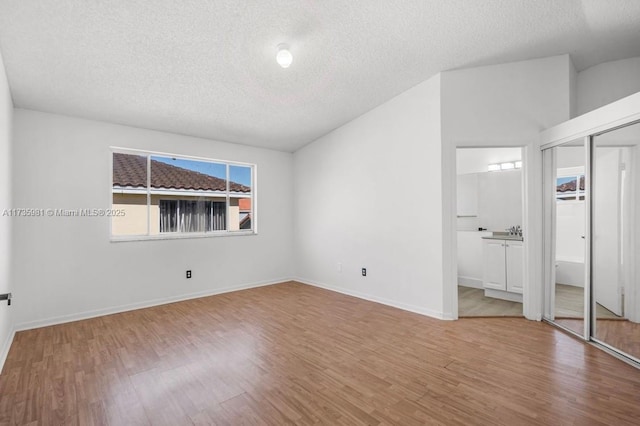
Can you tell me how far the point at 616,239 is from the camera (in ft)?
8.98

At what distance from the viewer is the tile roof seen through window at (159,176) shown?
4234 mm

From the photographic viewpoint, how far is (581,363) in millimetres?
2441

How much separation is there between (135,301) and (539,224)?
17.7ft

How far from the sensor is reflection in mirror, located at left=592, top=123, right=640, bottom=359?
258cm

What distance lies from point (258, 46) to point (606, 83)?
4.15 meters

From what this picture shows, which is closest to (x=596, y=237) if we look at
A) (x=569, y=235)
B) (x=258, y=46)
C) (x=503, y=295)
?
(x=569, y=235)

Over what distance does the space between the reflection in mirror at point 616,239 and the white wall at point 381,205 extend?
4.72 ft

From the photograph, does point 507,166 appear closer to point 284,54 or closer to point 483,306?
point 483,306

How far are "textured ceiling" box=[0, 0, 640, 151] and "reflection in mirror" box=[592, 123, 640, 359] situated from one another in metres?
1.25

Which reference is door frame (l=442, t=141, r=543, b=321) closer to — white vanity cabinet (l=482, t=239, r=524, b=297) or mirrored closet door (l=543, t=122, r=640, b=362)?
→ mirrored closet door (l=543, t=122, r=640, b=362)

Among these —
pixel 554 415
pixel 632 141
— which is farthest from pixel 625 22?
pixel 554 415

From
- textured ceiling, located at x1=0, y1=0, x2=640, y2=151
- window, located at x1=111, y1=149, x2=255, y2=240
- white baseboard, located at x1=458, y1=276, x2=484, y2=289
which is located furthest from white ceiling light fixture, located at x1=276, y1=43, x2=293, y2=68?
white baseboard, located at x1=458, y1=276, x2=484, y2=289

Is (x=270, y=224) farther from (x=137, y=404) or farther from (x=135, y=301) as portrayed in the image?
(x=137, y=404)

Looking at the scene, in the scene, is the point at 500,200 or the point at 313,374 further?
the point at 500,200
